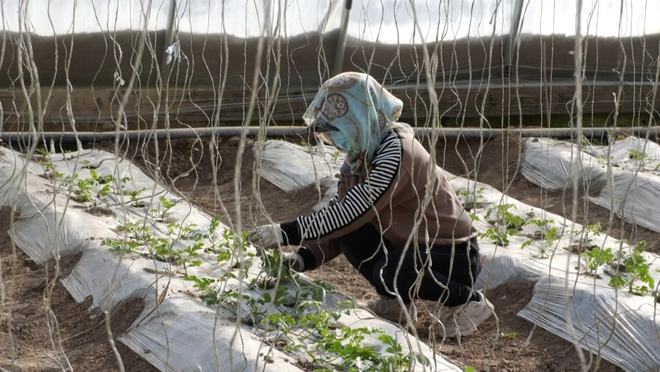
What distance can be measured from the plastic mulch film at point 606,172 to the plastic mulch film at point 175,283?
212cm

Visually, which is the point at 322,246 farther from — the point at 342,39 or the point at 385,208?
the point at 342,39

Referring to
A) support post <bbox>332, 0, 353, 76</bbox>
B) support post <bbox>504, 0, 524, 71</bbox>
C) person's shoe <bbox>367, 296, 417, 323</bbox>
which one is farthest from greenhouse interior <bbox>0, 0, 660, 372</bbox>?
support post <bbox>504, 0, 524, 71</bbox>

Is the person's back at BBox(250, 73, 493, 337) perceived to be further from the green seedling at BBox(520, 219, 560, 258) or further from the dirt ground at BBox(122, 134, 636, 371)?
the green seedling at BBox(520, 219, 560, 258)

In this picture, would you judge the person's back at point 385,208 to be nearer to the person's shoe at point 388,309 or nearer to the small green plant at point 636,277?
the person's shoe at point 388,309

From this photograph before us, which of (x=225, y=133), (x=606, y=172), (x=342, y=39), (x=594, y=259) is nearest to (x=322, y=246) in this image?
(x=594, y=259)

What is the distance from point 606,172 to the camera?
5.73m

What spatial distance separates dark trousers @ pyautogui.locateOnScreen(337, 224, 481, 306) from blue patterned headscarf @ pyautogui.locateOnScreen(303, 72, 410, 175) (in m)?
0.32

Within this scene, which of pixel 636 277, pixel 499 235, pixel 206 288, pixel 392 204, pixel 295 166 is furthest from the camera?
pixel 295 166

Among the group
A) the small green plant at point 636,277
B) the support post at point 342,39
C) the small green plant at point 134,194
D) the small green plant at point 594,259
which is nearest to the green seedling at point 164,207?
the small green plant at point 134,194

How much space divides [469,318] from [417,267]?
32cm

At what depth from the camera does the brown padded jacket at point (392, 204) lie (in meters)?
3.31

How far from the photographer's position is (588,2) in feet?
25.9

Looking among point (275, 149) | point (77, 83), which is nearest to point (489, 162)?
point (275, 149)

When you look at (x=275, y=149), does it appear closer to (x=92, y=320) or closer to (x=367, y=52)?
(x=367, y=52)
